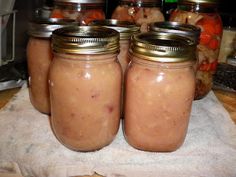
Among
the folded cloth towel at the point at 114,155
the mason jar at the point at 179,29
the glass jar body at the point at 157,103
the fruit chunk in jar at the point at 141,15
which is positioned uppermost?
the fruit chunk in jar at the point at 141,15

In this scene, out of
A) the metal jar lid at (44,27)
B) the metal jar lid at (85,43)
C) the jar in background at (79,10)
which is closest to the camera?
the metal jar lid at (85,43)

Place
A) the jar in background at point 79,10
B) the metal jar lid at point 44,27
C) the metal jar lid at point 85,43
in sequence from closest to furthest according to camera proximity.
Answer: the metal jar lid at point 85,43
the metal jar lid at point 44,27
the jar in background at point 79,10

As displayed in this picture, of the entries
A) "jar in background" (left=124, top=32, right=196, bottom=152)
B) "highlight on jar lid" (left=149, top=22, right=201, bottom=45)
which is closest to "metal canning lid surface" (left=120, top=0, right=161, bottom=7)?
"highlight on jar lid" (left=149, top=22, right=201, bottom=45)

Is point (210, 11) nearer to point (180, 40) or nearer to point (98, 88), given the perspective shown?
point (180, 40)

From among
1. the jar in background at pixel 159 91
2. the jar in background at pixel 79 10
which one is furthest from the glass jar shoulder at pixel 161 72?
the jar in background at pixel 79 10

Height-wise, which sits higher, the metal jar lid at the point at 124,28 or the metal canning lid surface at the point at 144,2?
the metal canning lid surface at the point at 144,2

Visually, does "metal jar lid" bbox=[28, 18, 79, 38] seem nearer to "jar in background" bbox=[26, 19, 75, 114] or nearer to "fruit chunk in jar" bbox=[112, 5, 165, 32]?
"jar in background" bbox=[26, 19, 75, 114]

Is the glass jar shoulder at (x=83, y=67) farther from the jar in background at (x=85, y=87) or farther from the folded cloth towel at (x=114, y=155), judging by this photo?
the folded cloth towel at (x=114, y=155)

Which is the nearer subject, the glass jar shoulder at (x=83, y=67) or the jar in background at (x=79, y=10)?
the glass jar shoulder at (x=83, y=67)
